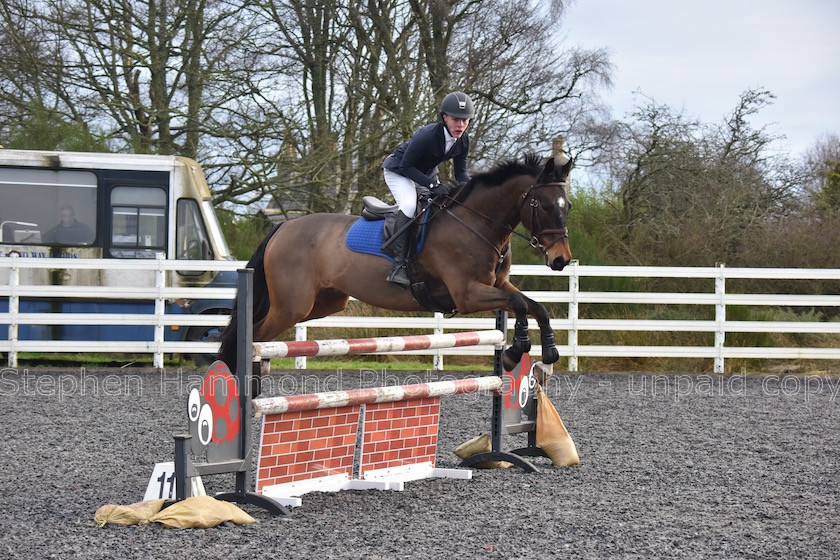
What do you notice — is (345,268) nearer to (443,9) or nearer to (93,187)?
(93,187)

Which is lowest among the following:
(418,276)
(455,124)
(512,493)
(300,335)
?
(512,493)

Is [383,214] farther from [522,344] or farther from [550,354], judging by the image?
[550,354]

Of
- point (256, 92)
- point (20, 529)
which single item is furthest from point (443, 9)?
point (20, 529)

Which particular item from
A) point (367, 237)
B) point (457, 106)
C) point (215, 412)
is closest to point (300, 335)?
point (367, 237)

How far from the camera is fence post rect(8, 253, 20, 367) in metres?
11.3

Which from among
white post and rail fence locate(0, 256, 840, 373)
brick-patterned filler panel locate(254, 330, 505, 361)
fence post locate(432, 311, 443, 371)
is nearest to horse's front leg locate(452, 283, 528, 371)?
brick-patterned filler panel locate(254, 330, 505, 361)

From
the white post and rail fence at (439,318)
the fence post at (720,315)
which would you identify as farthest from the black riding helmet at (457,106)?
the fence post at (720,315)

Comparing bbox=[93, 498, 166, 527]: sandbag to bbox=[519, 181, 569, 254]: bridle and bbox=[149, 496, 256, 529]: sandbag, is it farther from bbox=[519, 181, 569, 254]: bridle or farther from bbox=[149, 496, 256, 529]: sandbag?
bbox=[519, 181, 569, 254]: bridle

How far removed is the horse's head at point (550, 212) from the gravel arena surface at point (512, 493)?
1.30 m

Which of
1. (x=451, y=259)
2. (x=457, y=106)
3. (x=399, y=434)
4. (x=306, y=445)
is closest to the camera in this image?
(x=306, y=445)

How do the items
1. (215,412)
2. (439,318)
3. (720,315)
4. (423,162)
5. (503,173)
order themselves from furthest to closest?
(720,315) → (439,318) → (423,162) → (503,173) → (215,412)

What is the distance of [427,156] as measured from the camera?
600 centimetres

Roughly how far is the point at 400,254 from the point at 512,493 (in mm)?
1689

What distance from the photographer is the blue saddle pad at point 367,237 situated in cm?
615
